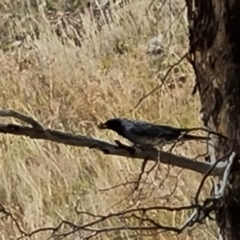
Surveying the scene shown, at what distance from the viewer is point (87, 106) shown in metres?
4.39

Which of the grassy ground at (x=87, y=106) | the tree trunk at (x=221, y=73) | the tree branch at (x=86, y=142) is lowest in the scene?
the tree branch at (x=86, y=142)

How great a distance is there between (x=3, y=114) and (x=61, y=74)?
3.25 meters

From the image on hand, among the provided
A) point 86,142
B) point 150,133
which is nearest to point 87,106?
point 150,133

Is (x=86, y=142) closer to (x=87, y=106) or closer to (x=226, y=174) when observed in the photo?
(x=226, y=174)

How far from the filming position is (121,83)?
455 cm

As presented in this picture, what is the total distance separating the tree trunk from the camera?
6.26 ft

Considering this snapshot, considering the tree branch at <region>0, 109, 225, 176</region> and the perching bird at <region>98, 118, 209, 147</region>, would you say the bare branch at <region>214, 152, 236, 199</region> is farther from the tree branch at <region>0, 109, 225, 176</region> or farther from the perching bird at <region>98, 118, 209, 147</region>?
the perching bird at <region>98, 118, 209, 147</region>

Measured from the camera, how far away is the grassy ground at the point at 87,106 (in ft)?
10.8

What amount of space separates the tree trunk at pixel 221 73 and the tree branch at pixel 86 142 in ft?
0.46

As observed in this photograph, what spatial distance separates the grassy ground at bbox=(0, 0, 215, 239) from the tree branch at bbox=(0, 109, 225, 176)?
464mm

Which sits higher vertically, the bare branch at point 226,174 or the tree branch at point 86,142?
the tree branch at point 86,142

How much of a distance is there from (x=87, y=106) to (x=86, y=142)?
8.76 feet

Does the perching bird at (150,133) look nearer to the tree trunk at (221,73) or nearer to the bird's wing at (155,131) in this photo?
the bird's wing at (155,131)

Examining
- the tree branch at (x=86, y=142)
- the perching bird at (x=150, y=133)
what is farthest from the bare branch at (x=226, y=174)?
the perching bird at (x=150, y=133)
